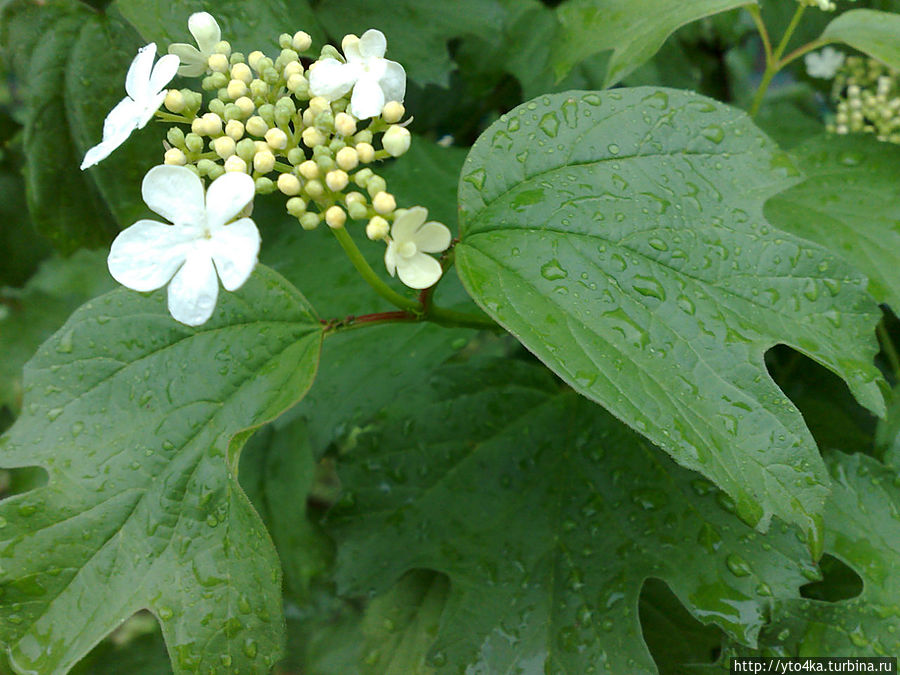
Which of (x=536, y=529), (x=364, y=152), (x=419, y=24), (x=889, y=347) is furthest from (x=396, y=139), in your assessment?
(x=889, y=347)

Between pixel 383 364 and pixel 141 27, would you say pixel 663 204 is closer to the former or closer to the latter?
pixel 383 364

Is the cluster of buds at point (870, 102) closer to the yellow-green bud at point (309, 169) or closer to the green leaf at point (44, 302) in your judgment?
the yellow-green bud at point (309, 169)

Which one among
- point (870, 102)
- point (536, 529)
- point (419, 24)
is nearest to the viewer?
point (536, 529)

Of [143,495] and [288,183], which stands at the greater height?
[288,183]

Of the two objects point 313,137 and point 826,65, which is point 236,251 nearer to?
point 313,137

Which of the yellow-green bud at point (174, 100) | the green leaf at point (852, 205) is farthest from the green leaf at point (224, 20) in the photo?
the green leaf at point (852, 205)

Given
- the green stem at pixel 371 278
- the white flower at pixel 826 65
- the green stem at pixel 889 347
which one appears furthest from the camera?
the white flower at pixel 826 65

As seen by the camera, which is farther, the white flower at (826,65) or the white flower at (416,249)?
the white flower at (826,65)

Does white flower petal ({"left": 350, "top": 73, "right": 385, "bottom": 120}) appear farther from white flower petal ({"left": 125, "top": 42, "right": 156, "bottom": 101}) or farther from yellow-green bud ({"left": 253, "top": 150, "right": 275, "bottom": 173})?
white flower petal ({"left": 125, "top": 42, "right": 156, "bottom": 101})
